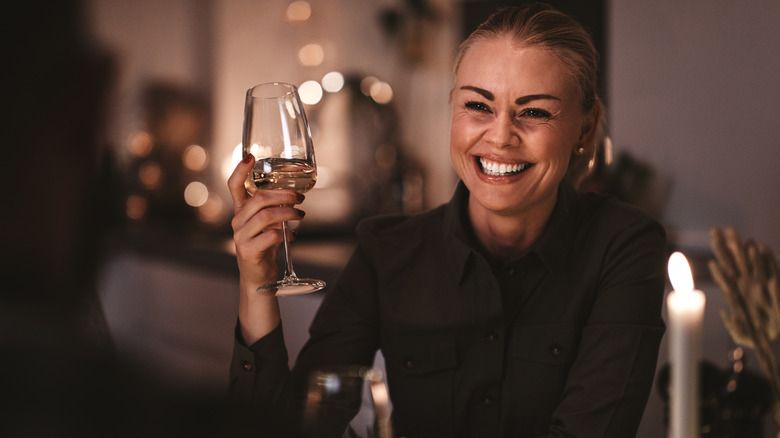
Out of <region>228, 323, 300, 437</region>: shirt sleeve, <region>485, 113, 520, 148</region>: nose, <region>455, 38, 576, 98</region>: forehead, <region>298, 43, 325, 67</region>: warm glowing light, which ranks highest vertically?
<region>298, 43, 325, 67</region>: warm glowing light

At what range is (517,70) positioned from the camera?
119cm

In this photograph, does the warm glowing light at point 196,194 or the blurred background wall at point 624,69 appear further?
the warm glowing light at point 196,194

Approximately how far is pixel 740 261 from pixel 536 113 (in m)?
0.38

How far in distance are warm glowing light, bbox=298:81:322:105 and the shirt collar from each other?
4102 millimetres

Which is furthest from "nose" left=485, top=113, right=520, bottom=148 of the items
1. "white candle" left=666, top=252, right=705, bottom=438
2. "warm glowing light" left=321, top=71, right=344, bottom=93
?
"warm glowing light" left=321, top=71, right=344, bottom=93

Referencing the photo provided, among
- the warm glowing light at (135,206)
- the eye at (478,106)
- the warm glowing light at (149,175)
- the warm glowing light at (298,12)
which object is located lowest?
the warm glowing light at (135,206)

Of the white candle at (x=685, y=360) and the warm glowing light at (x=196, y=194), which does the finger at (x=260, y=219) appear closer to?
the white candle at (x=685, y=360)

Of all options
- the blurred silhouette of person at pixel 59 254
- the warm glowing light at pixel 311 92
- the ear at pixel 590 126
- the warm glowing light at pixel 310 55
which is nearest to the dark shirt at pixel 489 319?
the ear at pixel 590 126

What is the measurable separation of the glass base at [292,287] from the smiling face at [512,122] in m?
0.36

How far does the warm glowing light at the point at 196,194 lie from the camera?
4980mm

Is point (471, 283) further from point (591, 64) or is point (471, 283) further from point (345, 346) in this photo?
point (591, 64)

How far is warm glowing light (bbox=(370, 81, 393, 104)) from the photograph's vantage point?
17.7ft

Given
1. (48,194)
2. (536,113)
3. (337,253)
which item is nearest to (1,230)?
(48,194)

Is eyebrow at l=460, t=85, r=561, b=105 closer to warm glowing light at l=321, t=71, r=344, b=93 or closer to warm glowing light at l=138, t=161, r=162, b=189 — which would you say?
warm glowing light at l=138, t=161, r=162, b=189
